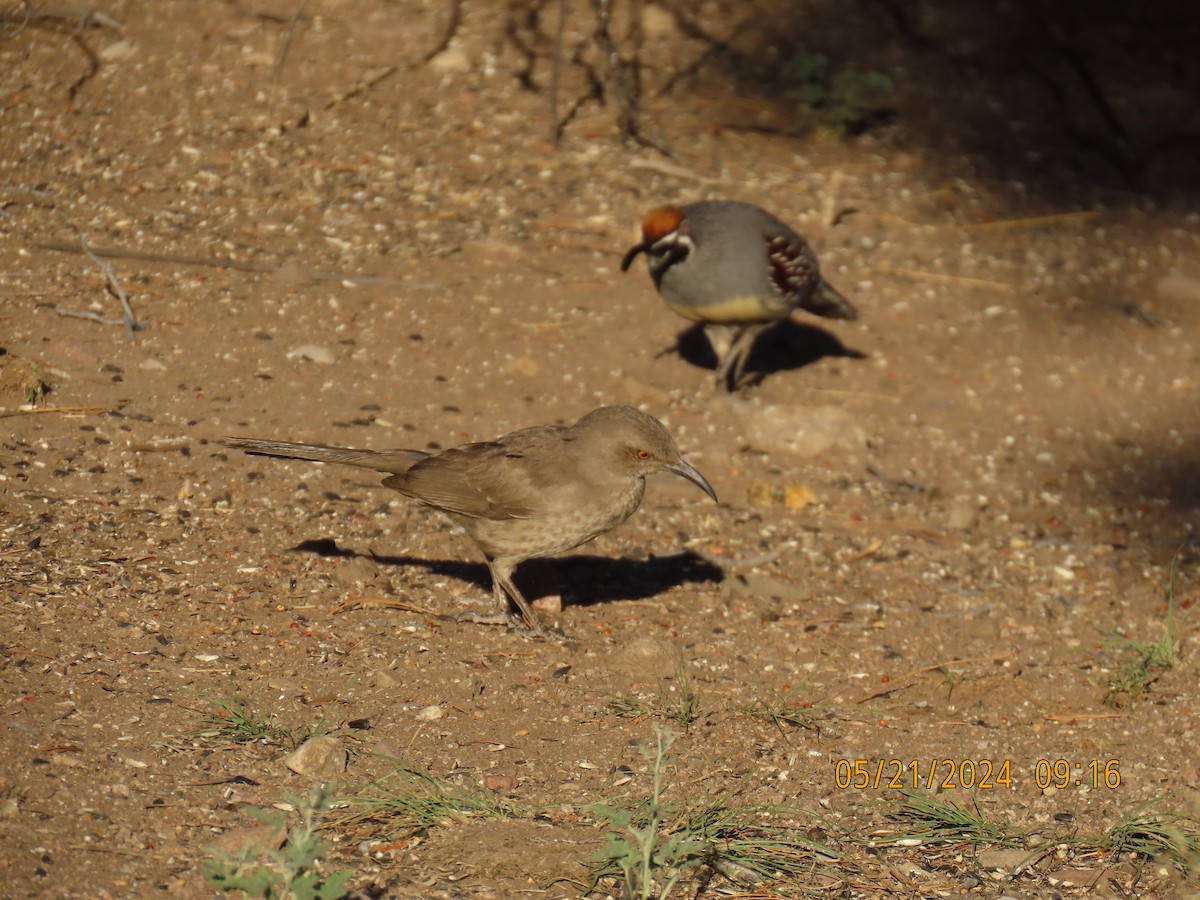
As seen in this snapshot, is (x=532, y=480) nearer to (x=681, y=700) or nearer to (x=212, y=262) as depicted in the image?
(x=681, y=700)

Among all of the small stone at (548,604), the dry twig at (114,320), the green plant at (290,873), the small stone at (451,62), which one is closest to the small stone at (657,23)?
the small stone at (451,62)

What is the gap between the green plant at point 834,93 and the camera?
10117 mm

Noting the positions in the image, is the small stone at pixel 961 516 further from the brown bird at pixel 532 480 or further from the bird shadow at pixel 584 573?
the brown bird at pixel 532 480

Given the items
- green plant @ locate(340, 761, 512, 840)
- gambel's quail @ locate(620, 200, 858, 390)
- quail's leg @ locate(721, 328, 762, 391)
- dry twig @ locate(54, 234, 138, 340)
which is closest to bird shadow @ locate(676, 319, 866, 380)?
quail's leg @ locate(721, 328, 762, 391)

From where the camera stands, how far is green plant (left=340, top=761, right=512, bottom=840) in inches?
159

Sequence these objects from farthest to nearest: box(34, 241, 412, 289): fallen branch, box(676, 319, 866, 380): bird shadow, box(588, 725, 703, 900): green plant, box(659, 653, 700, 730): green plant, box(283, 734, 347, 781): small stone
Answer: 1. box(676, 319, 866, 380): bird shadow
2. box(34, 241, 412, 289): fallen branch
3. box(659, 653, 700, 730): green plant
4. box(283, 734, 347, 781): small stone
5. box(588, 725, 703, 900): green plant

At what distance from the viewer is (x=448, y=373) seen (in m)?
7.30

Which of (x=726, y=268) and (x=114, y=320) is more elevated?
(x=726, y=268)

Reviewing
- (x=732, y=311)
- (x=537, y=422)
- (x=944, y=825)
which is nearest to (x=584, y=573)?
(x=537, y=422)

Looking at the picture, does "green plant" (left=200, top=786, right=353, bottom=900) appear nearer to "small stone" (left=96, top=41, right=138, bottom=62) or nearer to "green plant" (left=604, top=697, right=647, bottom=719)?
"green plant" (left=604, top=697, right=647, bottom=719)

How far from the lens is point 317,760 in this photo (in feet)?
13.9

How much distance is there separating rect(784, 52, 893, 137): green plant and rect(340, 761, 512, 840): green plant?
23.7 ft

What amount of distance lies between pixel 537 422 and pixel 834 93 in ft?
14.9

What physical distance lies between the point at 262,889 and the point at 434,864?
89cm
